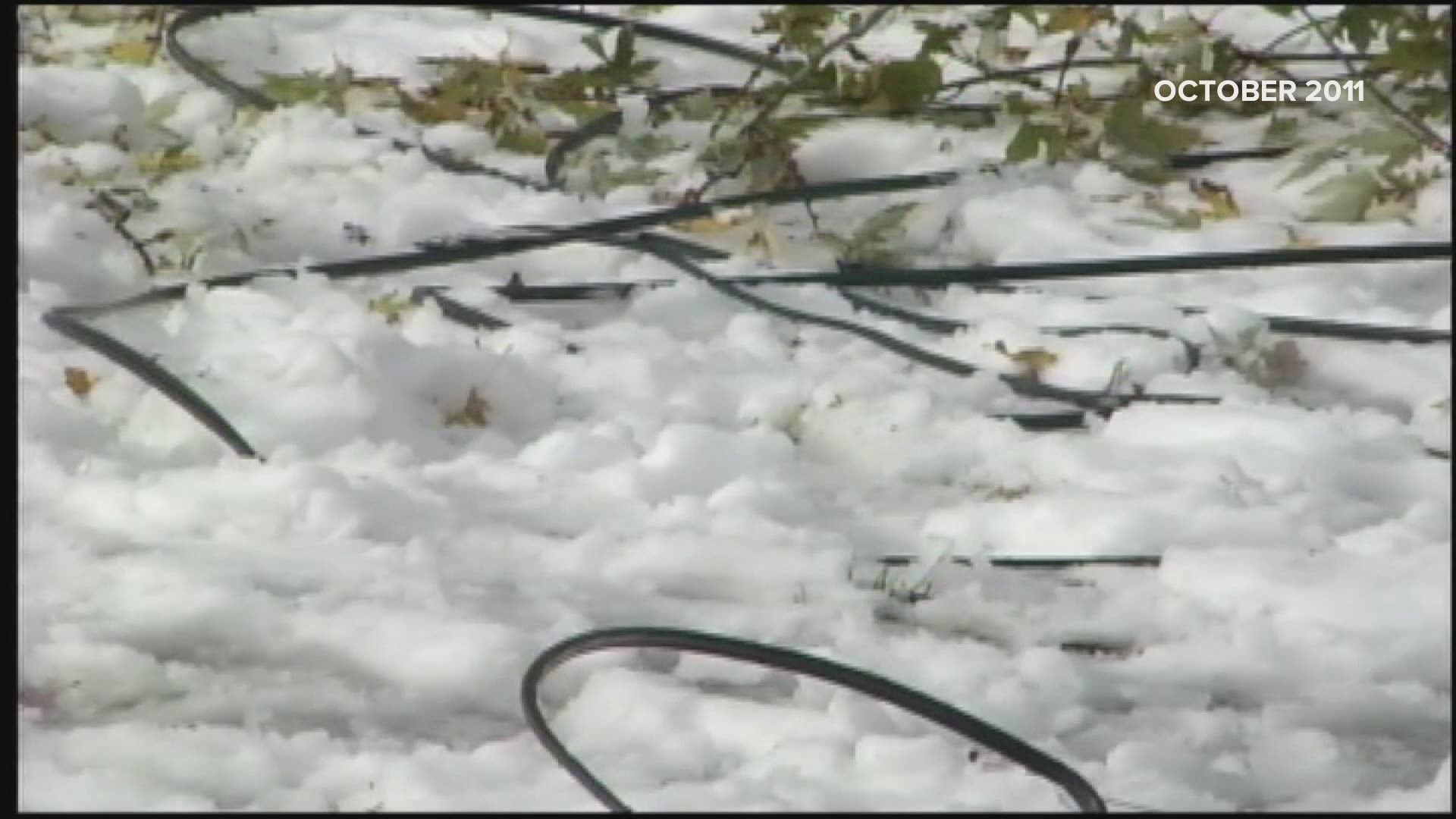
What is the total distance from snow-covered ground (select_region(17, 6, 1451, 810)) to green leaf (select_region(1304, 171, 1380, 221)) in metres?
0.02

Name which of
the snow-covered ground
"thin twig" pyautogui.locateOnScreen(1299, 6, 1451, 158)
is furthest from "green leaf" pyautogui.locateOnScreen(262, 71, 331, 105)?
"thin twig" pyautogui.locateOnScreen(1299, 6, 1451, 158)

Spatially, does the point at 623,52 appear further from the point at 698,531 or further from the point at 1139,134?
the point at 698,531

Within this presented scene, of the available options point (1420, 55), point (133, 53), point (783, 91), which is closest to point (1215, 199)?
point (1420, 55)

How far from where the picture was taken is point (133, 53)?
2.47 metres

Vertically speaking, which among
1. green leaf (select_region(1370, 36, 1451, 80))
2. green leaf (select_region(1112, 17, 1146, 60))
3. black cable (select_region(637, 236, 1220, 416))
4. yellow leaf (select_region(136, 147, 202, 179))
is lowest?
yellow leaf (select_region(136, 147, 202, 179))

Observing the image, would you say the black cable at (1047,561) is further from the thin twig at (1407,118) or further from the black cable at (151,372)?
the thin twig at (1407,118)

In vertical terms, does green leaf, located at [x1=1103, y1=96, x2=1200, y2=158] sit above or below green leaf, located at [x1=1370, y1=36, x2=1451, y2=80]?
below

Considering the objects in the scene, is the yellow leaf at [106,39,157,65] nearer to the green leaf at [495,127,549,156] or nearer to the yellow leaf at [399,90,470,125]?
the yellow leaf at [399,90,470,125]

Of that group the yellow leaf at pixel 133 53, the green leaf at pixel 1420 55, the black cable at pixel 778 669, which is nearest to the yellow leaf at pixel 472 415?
the black cable at pixel 778 669

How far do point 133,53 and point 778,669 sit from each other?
1634 mm

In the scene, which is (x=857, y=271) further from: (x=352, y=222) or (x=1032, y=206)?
(x=352, y=222)

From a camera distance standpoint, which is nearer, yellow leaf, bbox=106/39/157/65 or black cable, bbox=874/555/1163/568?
black cable, bbox=874/555/1163/568

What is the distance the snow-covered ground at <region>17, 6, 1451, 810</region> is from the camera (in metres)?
1.09

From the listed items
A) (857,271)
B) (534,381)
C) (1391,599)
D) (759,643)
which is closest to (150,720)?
(759,643)
